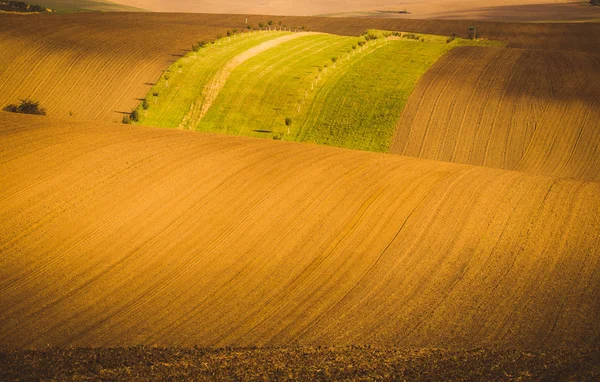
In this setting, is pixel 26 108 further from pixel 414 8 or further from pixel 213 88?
pixel 414 8

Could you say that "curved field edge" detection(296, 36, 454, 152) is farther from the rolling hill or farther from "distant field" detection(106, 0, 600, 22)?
"distant field" detection(106, 0, 600, 22)

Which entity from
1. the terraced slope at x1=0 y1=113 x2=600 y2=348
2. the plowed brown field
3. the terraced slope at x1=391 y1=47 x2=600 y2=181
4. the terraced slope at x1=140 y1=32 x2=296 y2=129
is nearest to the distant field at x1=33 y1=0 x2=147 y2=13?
the plowed brown field

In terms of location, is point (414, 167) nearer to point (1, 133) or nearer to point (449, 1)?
point (1, 133)

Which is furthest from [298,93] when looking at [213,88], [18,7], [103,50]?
[18,7]

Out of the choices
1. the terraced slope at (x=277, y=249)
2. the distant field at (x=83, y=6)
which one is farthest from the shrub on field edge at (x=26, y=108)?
the distant field at (x=83, y=6)

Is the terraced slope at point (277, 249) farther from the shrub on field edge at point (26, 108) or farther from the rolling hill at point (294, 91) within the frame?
the rolling hill at point (294, 91)
